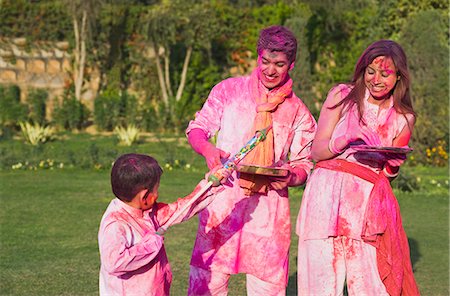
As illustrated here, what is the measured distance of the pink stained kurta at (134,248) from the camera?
3.96 meters

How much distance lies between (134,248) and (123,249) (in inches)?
2.3

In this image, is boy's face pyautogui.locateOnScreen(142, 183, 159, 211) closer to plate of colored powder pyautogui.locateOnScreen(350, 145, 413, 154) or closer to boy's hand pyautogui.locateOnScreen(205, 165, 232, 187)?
boy's hand pyautogui.locateOnScreen(205, 165, 232, 187)

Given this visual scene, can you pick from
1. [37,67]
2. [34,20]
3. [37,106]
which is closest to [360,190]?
[37,106]

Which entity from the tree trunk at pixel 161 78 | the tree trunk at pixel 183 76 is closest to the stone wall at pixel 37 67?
the tree trunk at pixel 161 78

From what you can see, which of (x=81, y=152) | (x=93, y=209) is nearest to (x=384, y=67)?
(x=93, y=209)

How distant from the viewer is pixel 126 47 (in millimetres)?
19781

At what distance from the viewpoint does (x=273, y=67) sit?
4652 mm

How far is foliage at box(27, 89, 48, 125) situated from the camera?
18188 mm

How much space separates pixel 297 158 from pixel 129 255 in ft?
4.30

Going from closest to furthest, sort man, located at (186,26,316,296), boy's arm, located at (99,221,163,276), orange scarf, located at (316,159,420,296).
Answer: boy's arm, located at (99,221,163,276)
orange scarf, located at (316,159,420,296)
man, located at (186,26,316,296)

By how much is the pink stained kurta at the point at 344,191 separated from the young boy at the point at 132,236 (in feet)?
1.95

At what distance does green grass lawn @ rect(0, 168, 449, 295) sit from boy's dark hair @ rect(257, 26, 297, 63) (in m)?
3.01

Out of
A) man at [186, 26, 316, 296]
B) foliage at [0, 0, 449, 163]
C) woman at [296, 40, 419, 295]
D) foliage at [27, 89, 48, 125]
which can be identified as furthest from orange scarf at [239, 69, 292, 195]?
foliage at [27, 89, 48, 125]

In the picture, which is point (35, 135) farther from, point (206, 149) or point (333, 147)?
point (333, 147)
